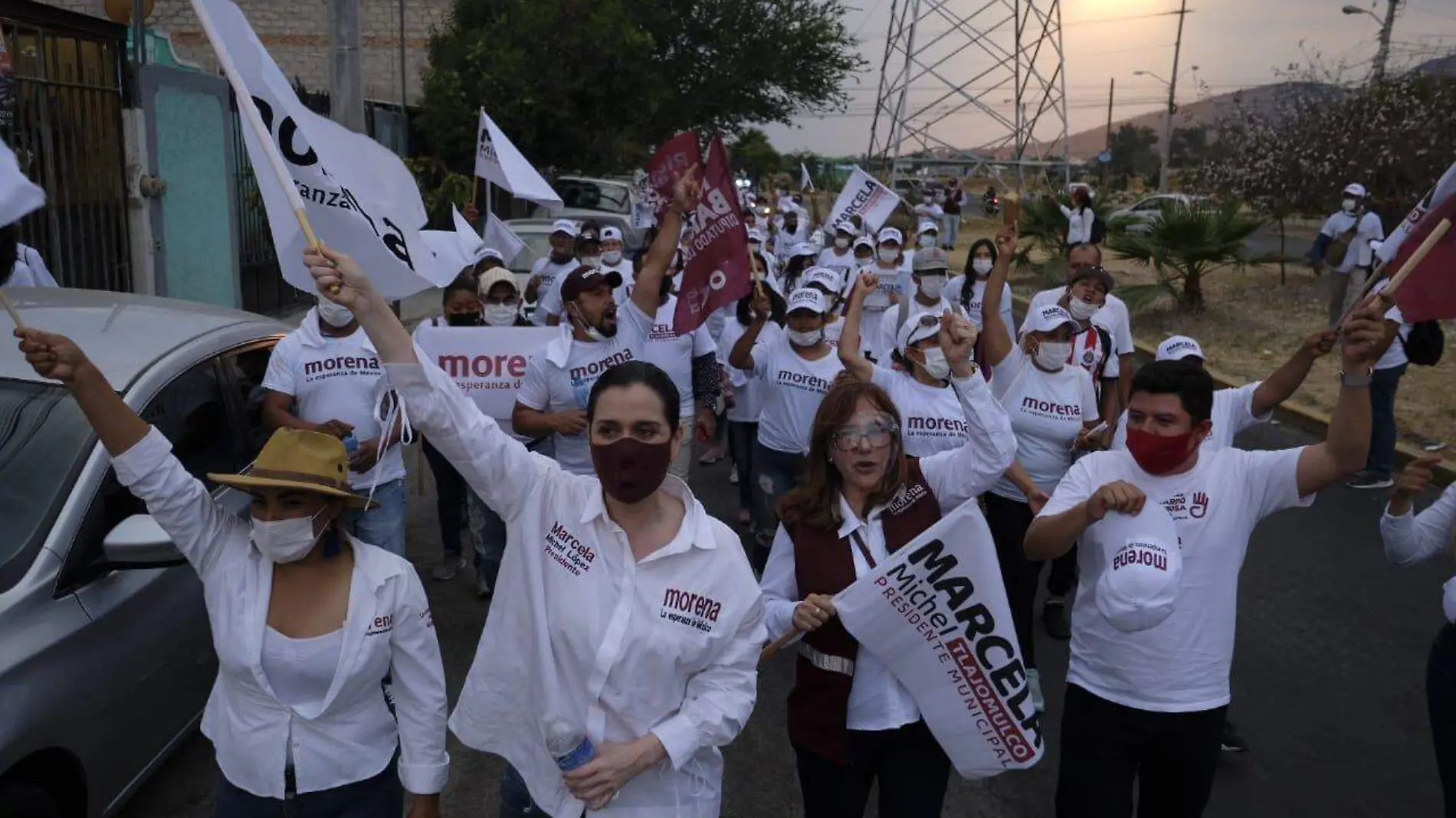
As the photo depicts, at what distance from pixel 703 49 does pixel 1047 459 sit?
27.1 m

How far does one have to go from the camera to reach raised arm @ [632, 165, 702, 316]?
15.1ft

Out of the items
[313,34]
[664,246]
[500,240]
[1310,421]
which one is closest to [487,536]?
[664,246]

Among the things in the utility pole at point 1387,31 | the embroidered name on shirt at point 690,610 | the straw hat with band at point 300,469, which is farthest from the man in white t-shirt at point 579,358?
the utility pole at point 1387,31

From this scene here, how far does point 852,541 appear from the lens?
129 inches

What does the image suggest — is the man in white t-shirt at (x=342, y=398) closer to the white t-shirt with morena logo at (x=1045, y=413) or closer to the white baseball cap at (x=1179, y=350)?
the white t-shirt with morena logo at (x=1045, y=413)

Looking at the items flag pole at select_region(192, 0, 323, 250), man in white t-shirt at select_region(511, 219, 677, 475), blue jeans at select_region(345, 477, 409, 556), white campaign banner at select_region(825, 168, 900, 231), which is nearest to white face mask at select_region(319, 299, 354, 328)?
blue jeans at select_region(345, 477, 409, 556)

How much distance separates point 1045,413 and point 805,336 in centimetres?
147

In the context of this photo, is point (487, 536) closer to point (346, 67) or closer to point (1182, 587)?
point (1182, 587)

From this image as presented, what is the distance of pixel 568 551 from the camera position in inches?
103

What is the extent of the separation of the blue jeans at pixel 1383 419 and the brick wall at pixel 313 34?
22294mm

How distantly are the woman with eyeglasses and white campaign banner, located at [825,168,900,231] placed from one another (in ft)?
27.7

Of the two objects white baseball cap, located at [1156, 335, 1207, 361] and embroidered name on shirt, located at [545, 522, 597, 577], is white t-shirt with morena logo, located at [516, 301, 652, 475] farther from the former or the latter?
embroidered name on shirt, located at [545, 522, 597, 577]

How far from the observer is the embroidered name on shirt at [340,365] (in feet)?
16.5

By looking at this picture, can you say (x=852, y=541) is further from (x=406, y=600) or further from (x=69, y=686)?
(x=69, y=686)
